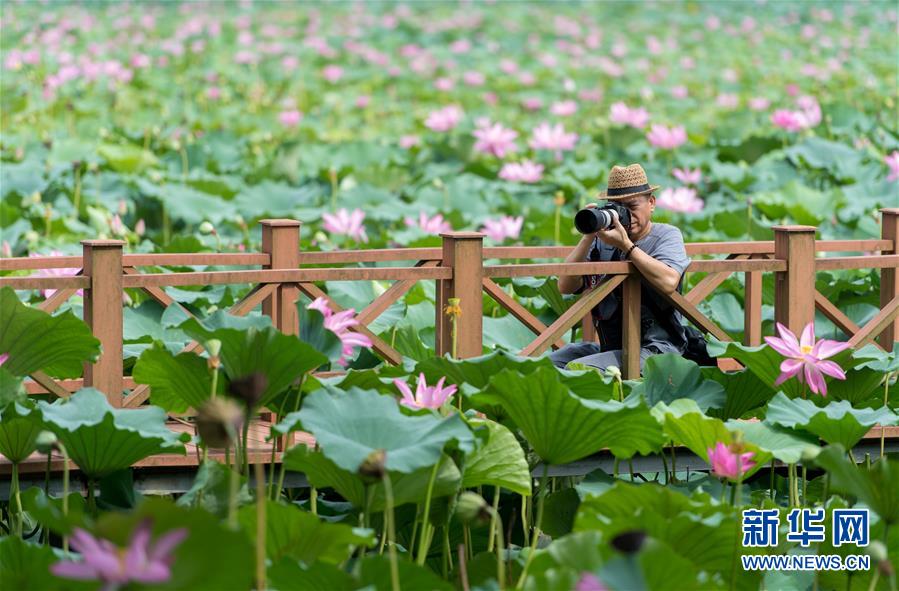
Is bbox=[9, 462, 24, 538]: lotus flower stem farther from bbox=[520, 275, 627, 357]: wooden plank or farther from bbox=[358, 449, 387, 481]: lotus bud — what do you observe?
bbox=[520, 275, 627, 357]: wooden plank

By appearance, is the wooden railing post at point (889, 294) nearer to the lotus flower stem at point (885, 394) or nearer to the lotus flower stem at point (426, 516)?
the lotus flower stem at point (885, 394)

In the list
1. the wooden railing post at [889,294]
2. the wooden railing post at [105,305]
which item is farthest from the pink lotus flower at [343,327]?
the wooden railing post at [889,294]

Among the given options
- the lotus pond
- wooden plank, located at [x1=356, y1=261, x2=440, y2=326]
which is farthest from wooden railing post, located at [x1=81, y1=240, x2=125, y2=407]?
wooden plank, located at [x1=356, y1=261, x2=440, y2=326]

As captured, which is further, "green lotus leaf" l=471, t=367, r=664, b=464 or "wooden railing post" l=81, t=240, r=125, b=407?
"wooden railing post" l=81, t=240, r=125, b=407

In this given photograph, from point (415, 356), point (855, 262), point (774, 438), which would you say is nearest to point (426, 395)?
point (774, 438)

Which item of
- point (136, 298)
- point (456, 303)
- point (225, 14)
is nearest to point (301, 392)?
point (456, 303)

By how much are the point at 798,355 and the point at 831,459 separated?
691 mm

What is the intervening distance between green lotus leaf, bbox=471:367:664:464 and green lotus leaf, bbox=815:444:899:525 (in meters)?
0.43

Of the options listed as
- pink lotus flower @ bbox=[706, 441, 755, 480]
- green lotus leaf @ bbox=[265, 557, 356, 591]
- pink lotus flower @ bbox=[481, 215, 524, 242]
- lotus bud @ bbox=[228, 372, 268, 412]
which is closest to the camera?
lotus bud @ bbox=[228, 372, 268, 412]

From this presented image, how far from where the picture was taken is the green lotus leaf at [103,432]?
3.00 metres

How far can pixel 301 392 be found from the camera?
3.33m

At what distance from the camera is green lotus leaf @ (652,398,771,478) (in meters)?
3.08

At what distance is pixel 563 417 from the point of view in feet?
10.0

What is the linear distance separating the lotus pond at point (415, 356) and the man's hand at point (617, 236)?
0.35 metres
